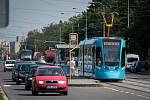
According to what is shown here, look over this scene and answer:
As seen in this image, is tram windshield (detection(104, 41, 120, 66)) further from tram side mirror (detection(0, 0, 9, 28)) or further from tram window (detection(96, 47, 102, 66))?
tram side mirror (detection(0, 0, 9, 28))

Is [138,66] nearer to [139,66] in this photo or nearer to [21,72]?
[139,66]

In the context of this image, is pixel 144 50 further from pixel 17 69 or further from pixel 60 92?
pixel 60 92

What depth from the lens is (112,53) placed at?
43781 mm

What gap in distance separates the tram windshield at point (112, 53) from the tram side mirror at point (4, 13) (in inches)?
1383

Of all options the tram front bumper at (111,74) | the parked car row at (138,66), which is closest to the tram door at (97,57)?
the tram front bumper at (111,74)

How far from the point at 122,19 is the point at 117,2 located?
34.5ft

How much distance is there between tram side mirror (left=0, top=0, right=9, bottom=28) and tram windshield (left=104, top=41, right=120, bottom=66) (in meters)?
35.1

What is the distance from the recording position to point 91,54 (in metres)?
46.1

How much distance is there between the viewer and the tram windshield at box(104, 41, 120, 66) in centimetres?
4359

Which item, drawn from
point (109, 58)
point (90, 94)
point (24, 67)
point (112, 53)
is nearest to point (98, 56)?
point (109, 58)

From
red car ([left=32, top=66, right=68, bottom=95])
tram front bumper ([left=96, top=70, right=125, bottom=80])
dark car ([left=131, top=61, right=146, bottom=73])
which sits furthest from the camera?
dark car ([left=131, top=61, right=146, bottom=73])

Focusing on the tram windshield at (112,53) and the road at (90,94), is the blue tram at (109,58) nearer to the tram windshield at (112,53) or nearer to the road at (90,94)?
the tram windshield at (112,53)

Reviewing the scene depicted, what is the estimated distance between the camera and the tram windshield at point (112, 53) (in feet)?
143

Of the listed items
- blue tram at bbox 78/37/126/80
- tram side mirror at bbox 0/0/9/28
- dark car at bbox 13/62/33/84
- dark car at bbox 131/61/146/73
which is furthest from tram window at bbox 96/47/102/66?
tram side mirror at bbox 0/0/9/28
